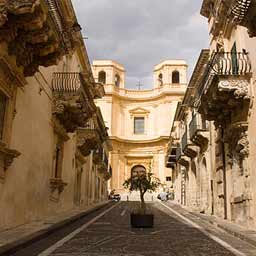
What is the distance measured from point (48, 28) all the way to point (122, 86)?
175 feet

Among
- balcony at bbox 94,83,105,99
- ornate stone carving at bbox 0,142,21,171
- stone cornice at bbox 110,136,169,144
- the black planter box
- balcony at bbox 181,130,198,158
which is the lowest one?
the black planter box

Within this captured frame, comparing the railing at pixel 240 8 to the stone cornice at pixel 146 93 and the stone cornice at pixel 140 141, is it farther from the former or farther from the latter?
the stone cornice at pixel 146 93

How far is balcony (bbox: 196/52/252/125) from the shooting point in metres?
12.4

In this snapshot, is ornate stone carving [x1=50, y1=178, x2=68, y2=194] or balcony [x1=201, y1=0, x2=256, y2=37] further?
ornate stone carving [x1=50, y1=178, x2=68, y2=194]

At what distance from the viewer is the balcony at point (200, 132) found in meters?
20.0

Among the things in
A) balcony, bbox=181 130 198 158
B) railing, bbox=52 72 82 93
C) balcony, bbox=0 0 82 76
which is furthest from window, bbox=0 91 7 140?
balcony, bbox=181 130 198 158

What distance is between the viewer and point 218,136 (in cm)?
1672

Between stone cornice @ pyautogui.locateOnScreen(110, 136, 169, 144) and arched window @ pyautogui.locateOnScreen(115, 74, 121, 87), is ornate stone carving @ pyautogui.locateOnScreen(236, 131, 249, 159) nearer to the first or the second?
stone cornice @ pyautogui.locateOnScreen(110, 136, 169, 144)

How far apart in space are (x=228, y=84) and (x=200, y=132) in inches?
310

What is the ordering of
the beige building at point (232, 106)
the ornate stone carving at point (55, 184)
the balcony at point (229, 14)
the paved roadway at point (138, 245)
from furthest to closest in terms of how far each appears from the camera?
the ornate stone carving at point (55, 184) → the beige building at point (232, 106) → the balcony at point (229, 14) → the paved roadway at point (138, 245)

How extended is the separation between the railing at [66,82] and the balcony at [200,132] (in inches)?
286

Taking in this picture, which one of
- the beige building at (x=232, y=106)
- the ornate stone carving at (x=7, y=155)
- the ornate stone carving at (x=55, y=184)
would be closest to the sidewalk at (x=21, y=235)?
the ornate stone carving at (x=7, y=155)

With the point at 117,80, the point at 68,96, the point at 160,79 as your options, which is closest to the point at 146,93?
the point at 160,79

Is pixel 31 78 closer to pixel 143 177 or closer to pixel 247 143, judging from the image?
pixel 143 177
